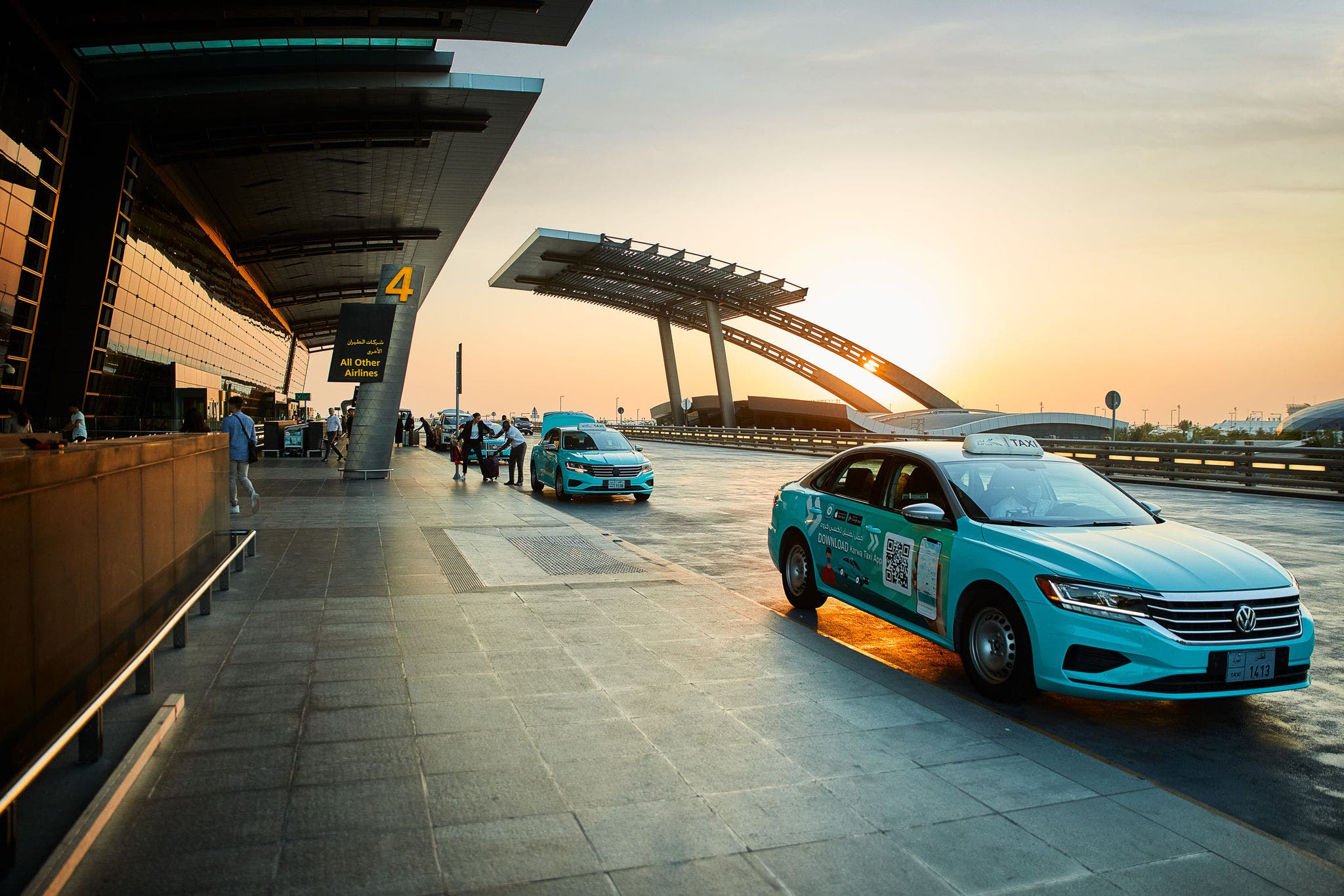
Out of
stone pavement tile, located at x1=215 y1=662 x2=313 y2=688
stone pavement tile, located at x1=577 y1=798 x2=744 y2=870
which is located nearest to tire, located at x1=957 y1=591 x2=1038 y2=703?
stone pavement tile, located at x1=577 y1=798 x2=744 y2=870

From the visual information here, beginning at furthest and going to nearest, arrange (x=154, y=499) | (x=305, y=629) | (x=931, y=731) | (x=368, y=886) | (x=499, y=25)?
(x=499, y=25)
(x=305, y=629)
(x=154, y=499)
(x=931, y=731)
(x=368, y=886)

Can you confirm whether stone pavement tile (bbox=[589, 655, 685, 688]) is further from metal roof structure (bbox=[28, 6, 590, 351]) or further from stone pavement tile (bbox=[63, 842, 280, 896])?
metal roof structure (bbox=[28, 6, 590, 351])

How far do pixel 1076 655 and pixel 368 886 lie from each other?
12.1 feet

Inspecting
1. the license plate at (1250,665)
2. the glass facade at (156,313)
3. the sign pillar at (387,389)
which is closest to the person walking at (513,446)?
the sign pillar at (387,389)

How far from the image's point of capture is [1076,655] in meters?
4.94

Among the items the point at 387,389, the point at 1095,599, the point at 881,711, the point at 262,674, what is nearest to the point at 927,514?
the point at 1095,599

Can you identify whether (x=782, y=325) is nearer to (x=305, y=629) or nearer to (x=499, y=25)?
(x=499, y=25)

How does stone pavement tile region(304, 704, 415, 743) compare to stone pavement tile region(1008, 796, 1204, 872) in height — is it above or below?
below

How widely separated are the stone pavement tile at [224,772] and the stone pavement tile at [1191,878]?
341 centimetres

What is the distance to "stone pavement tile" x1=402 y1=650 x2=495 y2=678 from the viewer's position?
19.2 feet

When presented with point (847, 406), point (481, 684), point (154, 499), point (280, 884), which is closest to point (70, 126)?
point (154, 499)

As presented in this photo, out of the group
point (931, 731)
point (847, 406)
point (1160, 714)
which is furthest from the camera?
point (847, 406)

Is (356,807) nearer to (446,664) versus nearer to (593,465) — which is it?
(446,664)

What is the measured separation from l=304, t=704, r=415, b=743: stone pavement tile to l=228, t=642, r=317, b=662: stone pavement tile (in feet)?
4.06
